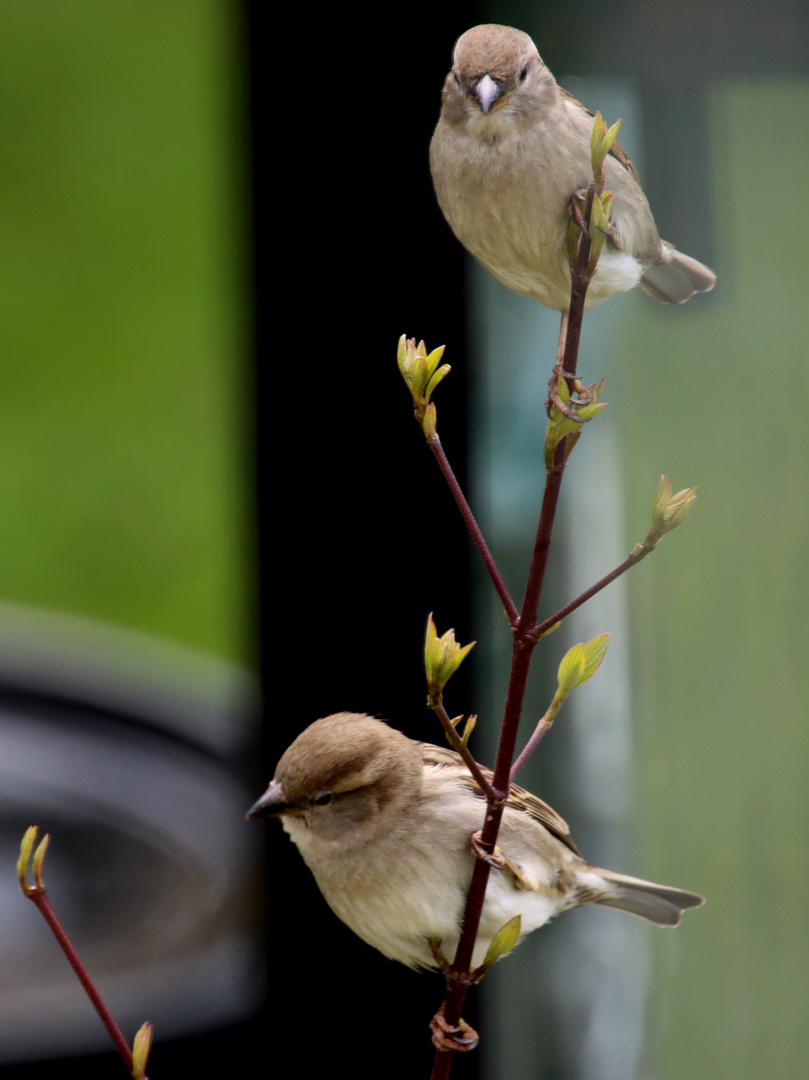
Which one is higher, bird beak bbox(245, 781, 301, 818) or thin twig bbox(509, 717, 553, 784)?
thin twig bbox(509, 717, 553, 784)

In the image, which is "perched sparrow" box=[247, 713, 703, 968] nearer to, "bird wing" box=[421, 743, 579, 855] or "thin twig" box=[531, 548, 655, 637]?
"bird wing" box=[421, 743, 579, 855]

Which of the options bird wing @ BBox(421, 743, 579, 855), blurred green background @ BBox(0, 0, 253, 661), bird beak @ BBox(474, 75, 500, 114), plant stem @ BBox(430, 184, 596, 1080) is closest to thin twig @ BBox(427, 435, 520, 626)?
plant stem @ BBox(430, 184, 596, 1080)

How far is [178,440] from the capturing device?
107 inches

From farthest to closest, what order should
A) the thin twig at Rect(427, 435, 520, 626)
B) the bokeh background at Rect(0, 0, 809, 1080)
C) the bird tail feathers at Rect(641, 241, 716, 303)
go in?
the bokeh background at Rect(0, 0, 809, 1080)
the bird tail feathers at Rect(641, 241, 716, 303)
the thin twig at Rect(427, 435, 520, 626)

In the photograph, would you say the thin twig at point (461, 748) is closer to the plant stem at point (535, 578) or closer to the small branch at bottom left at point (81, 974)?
the plant stem at point (535, 578)

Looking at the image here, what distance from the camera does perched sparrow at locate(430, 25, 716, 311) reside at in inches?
13.8

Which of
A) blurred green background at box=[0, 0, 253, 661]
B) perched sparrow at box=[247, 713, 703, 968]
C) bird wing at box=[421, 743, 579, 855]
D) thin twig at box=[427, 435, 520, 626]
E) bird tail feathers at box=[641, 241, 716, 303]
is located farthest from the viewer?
blurred green background at box=[0, 0, 253, 661]

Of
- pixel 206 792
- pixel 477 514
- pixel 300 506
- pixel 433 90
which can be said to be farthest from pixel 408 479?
pixel 206 792

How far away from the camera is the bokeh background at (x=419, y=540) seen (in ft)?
3.24

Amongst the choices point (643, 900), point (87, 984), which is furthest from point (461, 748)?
point (643, 900)

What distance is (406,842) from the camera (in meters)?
0.63

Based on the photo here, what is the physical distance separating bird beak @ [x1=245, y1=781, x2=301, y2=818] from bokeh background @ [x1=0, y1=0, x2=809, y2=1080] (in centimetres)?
29

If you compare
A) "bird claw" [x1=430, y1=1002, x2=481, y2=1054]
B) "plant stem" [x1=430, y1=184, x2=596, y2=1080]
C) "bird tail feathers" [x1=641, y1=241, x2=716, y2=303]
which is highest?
"bird tail feathers" [x1=641, y1=241, x2=716, y2=303]

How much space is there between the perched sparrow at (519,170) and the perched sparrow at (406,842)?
0.76 ft
